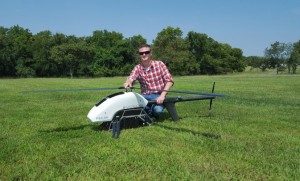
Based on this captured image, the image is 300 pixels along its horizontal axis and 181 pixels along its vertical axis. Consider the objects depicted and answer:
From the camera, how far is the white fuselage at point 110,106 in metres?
6.62

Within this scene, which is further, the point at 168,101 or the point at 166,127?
the point at 168,101

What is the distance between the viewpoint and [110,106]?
22.0 feet

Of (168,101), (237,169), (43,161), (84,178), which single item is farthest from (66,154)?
(168,101)

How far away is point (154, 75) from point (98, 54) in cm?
6755

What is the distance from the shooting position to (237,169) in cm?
455

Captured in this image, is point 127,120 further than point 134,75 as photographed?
No

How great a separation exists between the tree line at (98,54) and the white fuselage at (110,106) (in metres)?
56.6

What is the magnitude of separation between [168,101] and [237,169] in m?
3.45

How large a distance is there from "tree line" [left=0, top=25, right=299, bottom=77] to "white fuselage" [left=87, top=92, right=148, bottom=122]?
5656 centimetres

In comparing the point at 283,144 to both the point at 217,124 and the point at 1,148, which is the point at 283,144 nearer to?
the point at 217,124

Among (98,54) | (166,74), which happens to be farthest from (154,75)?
(98,54)

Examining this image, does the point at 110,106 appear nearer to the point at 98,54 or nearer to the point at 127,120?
the point at 127,120

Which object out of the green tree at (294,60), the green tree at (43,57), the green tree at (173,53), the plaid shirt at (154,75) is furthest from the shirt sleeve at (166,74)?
the green tree at (294,60)

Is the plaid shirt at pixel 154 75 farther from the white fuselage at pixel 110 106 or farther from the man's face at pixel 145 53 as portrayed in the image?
the white fuselage at pixel 110 106
